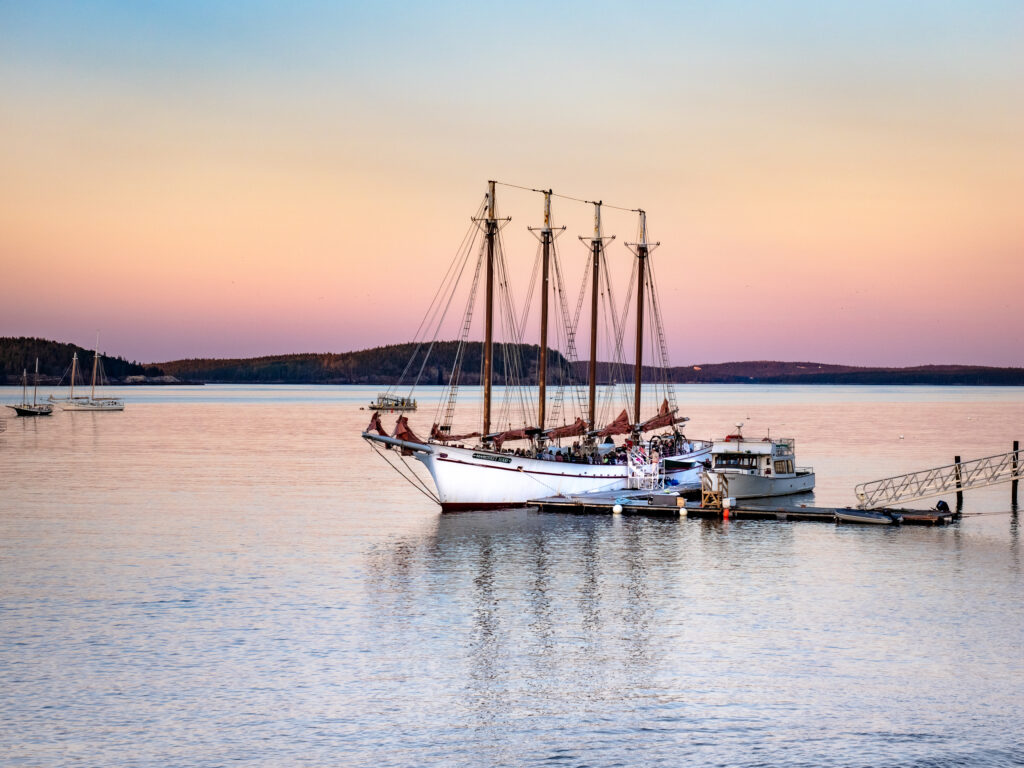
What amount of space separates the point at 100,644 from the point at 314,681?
26.5ft

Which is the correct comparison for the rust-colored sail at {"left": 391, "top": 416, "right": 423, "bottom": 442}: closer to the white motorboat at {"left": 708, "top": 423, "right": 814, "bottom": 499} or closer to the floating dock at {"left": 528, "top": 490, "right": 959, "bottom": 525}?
the floating dock at {"left": 528, "top": 490, "right": 959, "bottom": 525}

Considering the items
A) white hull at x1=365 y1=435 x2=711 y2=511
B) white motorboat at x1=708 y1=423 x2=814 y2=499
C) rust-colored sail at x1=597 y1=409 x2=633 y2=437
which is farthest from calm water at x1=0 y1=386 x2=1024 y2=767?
rust-colored sail at x1=597 y1=409 x2=633 y2=437

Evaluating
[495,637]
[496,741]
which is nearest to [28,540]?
[495,637]

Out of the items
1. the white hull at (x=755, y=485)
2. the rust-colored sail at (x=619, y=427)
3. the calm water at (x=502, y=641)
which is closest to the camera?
the calm water at (x=502, y=641)

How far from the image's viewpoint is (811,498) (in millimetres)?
77375

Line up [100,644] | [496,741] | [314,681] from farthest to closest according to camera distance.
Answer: [100,644] < [314,681] < [496,741]

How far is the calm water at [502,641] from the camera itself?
2508 centimetres

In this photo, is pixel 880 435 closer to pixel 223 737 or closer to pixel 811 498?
pixel 811 498

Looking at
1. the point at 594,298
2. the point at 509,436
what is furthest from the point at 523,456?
the point at 594,298

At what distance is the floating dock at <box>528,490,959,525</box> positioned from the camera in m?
61.6

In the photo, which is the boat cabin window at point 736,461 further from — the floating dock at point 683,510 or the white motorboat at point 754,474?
the floating dock at point 683,510

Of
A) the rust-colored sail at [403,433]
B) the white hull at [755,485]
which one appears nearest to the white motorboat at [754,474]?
the white hull at [755,485]

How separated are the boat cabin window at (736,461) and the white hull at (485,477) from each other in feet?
34.5

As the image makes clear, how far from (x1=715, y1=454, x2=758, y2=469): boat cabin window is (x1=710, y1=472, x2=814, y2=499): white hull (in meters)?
0.85
